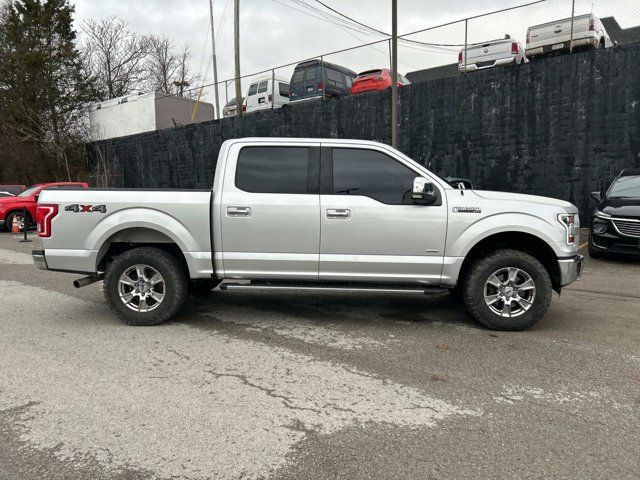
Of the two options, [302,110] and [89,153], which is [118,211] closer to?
[302,110]

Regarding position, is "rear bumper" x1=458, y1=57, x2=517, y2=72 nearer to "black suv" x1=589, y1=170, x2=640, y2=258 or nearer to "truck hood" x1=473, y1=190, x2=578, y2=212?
"black suv" x1=589, y1=170, x2=640, y2=258

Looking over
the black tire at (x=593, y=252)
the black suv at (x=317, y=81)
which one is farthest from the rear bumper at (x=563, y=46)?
the black suv at (x=317, y=81)

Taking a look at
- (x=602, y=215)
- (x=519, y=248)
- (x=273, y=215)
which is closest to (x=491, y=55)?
(x=602, y=215)

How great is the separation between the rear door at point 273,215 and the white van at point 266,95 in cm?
1726

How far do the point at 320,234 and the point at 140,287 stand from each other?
2.08 m

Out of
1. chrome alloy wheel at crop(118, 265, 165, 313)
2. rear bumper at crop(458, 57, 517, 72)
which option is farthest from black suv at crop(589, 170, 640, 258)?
chrome alloy wheel at crop(118, 265, 165, 313)

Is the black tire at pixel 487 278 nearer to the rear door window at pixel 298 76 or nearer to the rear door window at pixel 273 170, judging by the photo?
the rear door window at pixel 273 170

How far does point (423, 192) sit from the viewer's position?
4.77m

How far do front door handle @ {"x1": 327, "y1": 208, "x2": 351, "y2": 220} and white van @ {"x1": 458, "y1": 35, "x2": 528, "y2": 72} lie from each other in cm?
1195

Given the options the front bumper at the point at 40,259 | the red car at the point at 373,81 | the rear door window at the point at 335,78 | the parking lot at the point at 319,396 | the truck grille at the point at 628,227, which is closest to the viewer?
the parking lot at the point at 319,396

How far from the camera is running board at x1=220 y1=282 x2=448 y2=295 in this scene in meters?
4.97

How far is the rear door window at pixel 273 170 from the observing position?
202 inches

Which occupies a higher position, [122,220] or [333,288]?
[122,220]

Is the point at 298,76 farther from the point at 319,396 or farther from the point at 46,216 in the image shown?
the point at 319,396
